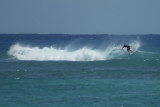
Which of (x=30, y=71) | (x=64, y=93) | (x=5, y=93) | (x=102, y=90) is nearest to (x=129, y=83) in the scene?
(x=102, y=90)

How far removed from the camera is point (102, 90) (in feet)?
78.4

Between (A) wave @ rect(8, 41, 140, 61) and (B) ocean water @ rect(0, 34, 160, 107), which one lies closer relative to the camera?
(B) ocean water @ rect(0, 34, 160, 107)

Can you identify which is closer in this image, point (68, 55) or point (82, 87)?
point (82, 87)

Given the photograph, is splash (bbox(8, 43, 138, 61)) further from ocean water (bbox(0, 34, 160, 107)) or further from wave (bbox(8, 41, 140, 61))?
ocean water (bbox(0, 34, 160, 107))

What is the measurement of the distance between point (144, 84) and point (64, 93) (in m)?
4.37

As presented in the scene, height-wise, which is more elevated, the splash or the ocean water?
the splash

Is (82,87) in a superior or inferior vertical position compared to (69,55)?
inferior

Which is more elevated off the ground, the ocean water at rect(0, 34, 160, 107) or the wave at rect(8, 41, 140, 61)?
the wave at rect(8, 41, 140, 61)

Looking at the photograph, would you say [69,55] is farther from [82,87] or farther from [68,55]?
[82,87]

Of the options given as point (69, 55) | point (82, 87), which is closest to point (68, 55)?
point (69, 55)

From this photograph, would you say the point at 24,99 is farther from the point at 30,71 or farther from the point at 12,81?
the point at 30,71

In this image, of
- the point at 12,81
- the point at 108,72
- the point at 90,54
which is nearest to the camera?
the point at 12,81

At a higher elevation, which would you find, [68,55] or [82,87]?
[68,55]

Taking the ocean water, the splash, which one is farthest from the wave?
the ocean water
